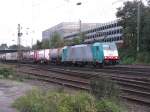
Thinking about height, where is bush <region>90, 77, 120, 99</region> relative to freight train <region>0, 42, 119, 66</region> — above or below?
below

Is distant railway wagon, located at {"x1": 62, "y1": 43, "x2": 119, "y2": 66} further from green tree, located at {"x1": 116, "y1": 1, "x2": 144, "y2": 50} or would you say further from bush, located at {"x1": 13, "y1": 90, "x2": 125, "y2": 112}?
bush, located at {"x1": 13, "y1": 90, "x2": 125, "y2": 112}

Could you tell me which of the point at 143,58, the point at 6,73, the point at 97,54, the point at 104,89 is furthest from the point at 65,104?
the point at 143,58

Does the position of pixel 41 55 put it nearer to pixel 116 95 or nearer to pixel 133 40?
pixel 133 40

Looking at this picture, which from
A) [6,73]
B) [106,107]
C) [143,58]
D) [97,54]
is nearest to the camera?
[106,107]

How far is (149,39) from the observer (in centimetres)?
6031

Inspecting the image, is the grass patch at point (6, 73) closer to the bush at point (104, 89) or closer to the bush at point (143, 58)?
the bush at point (104, 89)

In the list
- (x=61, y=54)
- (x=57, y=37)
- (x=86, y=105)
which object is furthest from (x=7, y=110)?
(x=57, y=37)

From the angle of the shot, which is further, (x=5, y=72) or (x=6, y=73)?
(x=5, y=72)

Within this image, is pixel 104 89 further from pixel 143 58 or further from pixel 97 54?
pixel 143 58

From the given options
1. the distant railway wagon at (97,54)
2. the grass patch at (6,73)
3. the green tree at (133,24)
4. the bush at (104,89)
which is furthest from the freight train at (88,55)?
the bush at (104,89)

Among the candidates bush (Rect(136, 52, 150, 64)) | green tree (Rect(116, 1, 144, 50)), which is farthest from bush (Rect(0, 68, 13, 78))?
green tree (Rect(116, 1, 144, 50))

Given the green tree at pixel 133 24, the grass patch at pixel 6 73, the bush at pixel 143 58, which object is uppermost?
the green tree at pixel 133 24

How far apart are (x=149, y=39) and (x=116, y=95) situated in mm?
46646

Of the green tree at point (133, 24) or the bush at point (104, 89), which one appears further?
the green tree at point (133, 24)
